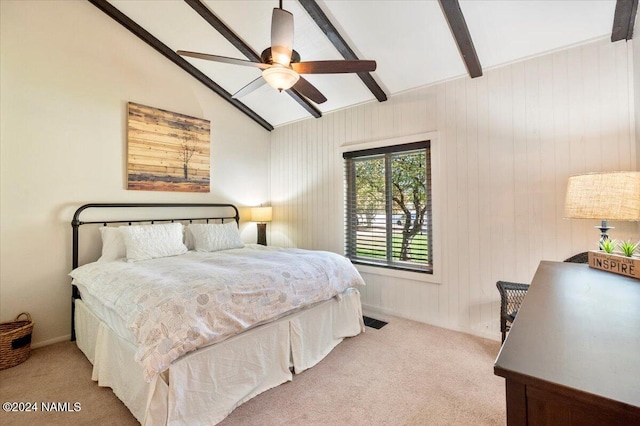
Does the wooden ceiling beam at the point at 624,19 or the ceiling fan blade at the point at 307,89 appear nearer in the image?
the wooden ceiling beam at the point at 624,19

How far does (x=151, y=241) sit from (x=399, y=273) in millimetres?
2687

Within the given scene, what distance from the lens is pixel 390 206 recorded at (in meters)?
3.64

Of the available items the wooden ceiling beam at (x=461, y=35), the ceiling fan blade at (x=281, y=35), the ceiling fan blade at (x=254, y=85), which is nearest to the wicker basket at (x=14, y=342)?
the ceiling fan blade at (x=254, y=85)

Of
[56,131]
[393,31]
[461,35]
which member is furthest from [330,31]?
[56,131]

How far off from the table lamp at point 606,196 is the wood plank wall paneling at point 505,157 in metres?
0.72

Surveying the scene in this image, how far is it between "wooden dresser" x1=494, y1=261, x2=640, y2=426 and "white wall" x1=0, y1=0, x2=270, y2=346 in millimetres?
3709

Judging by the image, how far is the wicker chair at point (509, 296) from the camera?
235 centimetres

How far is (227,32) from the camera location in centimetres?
310

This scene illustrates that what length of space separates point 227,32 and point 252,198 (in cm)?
227

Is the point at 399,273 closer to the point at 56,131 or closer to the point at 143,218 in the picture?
the point at 143,218

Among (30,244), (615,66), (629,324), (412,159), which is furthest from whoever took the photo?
(412,159)

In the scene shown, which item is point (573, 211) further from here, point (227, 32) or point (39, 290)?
point (39, 290)

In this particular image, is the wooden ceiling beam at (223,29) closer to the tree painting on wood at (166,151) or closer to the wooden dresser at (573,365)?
the tree painting on wood at (166,151)

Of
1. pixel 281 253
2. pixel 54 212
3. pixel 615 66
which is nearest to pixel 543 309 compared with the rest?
pixel 281 253
